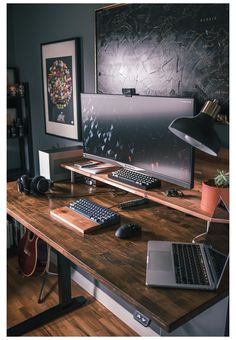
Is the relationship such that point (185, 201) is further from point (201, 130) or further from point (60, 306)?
point (60, 306)

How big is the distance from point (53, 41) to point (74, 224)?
6.20 feet

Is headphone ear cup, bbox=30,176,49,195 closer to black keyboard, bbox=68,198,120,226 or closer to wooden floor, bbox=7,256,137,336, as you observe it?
black keyboard, bbox=68,198,120,226

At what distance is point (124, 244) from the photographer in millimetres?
1435

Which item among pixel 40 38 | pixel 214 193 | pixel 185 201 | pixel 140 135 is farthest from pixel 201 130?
pixel 40 38

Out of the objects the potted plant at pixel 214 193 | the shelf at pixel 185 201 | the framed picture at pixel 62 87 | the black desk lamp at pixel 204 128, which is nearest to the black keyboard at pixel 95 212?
the shelf at pixel 185 201

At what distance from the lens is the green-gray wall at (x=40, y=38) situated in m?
2.54

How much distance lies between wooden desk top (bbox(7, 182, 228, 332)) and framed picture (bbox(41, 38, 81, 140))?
87 centimetres

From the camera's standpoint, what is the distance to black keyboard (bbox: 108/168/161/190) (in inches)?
66.0

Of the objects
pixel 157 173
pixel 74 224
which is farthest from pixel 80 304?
pixel 157 173

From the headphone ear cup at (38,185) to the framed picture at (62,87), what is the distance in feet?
2.86

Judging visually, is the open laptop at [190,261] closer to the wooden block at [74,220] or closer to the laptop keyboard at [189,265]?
the laptop keyboard at [189,265]

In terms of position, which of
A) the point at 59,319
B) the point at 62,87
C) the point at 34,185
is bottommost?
the point at 59,319

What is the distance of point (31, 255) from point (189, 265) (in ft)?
5.74
